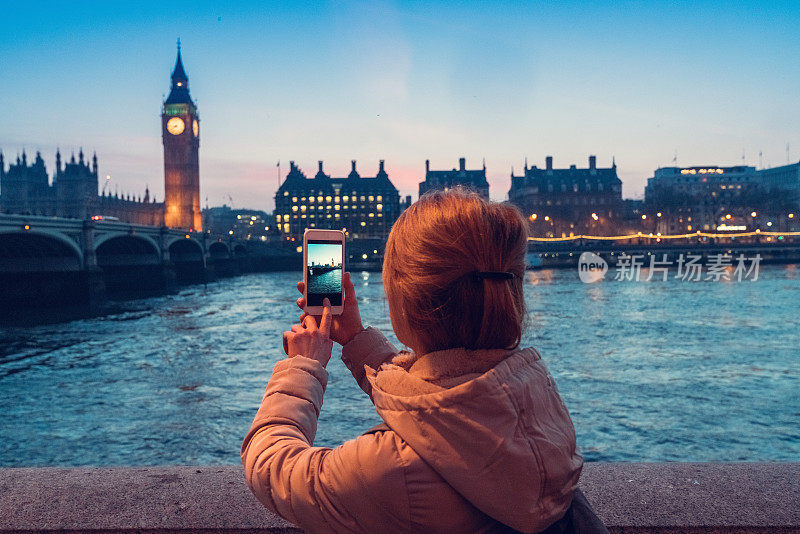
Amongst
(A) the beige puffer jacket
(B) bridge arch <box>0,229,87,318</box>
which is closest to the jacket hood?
(A) the beige puffer jacket

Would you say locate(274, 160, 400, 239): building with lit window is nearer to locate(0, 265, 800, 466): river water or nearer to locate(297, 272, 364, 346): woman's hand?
locate(0, 265, 800, 466): river water

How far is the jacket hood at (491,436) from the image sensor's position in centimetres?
102

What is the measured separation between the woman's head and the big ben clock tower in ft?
346

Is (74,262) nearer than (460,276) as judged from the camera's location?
No

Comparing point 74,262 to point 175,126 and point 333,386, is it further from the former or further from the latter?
point 175,126

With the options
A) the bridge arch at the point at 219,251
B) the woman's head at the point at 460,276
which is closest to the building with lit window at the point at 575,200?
the bridge arch at the point at 219,251

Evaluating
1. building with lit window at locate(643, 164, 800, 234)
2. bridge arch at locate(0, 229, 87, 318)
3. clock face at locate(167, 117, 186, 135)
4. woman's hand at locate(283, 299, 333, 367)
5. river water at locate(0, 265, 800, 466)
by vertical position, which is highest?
clock face at locate(167, 117, 186, 135)

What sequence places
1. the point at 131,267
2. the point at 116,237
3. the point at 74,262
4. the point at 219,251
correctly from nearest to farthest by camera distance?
1. the point at 74,262
2. the point at 116,237
3. the point at 131,267
4. the point at 219,251

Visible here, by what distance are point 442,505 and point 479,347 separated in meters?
0.26

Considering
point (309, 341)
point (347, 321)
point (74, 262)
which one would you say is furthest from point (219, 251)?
point (309, 341)

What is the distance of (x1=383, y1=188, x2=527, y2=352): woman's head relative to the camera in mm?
1121

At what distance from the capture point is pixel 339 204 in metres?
108

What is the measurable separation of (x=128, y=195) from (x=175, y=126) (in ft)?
61.1

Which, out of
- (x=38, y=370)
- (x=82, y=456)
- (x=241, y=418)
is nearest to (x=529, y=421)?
(x=82, y=456)
